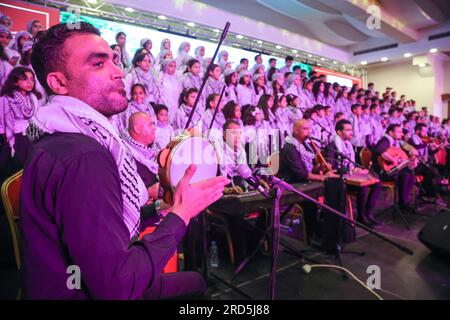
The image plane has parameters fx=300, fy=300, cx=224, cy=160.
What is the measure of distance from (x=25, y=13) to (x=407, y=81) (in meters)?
15.0

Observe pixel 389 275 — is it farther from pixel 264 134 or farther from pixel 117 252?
pixel 264 134

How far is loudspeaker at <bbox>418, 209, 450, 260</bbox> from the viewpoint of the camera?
3.28 m

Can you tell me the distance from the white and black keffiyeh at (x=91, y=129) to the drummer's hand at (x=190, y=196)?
0.14 metres

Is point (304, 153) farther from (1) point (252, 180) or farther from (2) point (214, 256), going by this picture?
A: (1) point (252, 180)

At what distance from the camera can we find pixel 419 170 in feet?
21.5

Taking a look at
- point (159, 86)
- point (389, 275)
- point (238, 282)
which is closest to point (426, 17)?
point (159, 86)

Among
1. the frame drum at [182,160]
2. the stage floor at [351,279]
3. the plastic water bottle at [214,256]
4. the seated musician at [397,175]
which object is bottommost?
the stage floor at [351,279]

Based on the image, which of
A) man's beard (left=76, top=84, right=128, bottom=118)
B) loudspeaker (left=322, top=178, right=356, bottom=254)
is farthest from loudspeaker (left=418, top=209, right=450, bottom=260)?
man's beard (left=76, top=84, right=128, bottom=118)

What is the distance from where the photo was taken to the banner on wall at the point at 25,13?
16.8 ft

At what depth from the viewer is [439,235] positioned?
339 cm

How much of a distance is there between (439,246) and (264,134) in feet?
11.4

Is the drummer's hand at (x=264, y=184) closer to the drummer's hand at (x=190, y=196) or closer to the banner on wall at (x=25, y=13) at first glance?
the drummer's hand at (x=190, y=196)

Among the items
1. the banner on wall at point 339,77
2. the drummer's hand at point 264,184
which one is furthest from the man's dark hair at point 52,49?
the banner on wall at point 339,77

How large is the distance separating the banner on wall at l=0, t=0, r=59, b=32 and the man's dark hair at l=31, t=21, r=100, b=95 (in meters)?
5.44
